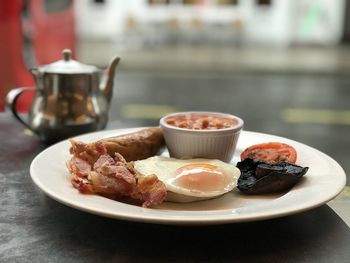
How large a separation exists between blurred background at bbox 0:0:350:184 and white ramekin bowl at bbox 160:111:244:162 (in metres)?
1.58

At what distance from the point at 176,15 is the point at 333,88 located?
285 cm

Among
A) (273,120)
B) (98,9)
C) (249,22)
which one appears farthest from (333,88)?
(98,9)

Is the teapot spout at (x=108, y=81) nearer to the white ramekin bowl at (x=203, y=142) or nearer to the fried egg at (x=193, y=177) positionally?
the white ramekin bowl at (x=203, y=142)

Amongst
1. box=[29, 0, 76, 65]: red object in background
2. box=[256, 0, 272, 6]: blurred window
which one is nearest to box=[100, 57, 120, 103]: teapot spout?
box=[29, 0, 76, 65]: red object in background

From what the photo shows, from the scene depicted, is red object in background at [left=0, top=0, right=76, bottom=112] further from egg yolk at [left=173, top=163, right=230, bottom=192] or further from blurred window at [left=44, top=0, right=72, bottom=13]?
egg yolk at [left=173, top=163, right=230, bottom=192]

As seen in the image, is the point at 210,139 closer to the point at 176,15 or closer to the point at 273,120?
the point at 273,120

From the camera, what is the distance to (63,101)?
53.1 inches

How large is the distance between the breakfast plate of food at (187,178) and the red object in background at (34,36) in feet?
6.04

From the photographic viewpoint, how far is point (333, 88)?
5.44 meters

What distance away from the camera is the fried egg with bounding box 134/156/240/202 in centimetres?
91

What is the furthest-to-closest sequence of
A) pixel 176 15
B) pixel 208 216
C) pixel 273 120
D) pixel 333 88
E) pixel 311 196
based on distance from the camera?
pixel 176 15 → pixel 333 88 → pixel 273 120 → pixel 311 196 → pixel 208 216

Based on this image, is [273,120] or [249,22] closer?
[273,120]

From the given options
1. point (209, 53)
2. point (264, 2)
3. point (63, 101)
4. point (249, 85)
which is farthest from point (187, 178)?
point (264, 2)

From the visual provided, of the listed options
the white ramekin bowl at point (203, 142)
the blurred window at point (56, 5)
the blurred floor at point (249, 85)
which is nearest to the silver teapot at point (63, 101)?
the white ramekin bowl at point (203, 142)
